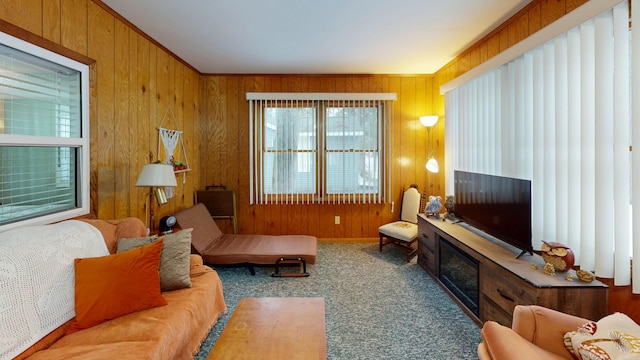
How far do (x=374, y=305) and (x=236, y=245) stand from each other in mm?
1804

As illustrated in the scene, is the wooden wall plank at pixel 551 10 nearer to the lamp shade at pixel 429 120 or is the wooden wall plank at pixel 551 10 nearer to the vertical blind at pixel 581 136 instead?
the vertical blind at pixel 581 136

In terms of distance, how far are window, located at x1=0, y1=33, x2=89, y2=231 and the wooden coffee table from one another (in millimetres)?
1526

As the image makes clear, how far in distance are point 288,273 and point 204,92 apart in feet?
9.86

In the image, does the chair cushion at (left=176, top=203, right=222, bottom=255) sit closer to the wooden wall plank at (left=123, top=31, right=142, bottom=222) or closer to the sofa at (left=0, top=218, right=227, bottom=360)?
the wooden wall plank at (left=123, top=31, right=142, bottom=222)

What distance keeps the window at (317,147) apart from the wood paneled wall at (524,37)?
1.19m

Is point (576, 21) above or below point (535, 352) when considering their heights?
above

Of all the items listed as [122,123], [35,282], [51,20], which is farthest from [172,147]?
[35,282]

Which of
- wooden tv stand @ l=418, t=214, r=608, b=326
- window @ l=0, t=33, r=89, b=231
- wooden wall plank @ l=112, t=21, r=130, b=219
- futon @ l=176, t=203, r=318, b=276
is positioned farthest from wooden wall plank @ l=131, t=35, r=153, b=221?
wooden tv stand @ l=418, t=214, r=608, b=326

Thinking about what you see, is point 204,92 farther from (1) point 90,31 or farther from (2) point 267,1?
(2) point 267,1

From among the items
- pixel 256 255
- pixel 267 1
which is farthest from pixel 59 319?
pixel 267 1

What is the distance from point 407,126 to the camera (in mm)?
4727

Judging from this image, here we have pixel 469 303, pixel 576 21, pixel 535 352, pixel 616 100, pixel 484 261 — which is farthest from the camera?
pixel 469 303

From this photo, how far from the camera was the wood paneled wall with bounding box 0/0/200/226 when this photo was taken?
207cm

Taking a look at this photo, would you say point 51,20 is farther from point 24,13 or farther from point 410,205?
point 410,205
